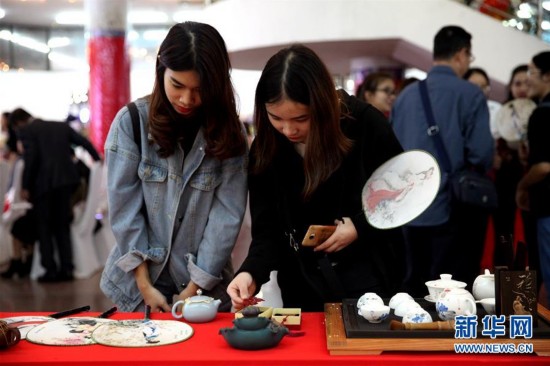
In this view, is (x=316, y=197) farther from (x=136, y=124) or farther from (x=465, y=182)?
(x=465, y=182)

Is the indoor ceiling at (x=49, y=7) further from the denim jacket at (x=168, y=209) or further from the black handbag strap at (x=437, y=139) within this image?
the denim jacket at (x=168, y=209)

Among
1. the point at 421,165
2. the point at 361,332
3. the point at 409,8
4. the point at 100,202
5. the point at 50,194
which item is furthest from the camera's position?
the point at 409,8

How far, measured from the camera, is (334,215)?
191cm

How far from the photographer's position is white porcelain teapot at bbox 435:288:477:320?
1.57 m

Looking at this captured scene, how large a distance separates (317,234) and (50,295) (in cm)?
382

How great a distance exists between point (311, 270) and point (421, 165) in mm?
415

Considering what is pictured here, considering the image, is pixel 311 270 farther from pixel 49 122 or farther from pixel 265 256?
pixel 49 122

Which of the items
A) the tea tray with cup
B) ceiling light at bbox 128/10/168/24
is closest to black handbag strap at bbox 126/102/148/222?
the tea tray with cup

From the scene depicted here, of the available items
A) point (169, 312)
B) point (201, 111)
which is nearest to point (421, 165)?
point (201, 111)

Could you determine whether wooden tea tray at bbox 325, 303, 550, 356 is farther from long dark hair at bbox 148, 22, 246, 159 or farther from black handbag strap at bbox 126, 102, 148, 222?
black handbag strap at bbox 126, 102, 148, 222

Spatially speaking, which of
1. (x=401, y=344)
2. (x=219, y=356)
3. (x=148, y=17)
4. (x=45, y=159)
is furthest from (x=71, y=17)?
(x=401, y=344)

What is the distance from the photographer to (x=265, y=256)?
6.26ft

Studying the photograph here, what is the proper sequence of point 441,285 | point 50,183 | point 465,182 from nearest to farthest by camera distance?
point 441,285
point 465,182
point 50,183

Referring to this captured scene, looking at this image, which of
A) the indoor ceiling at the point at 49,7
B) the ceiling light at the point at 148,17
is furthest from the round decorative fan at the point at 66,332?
the ceiling light at the point at 148,17
